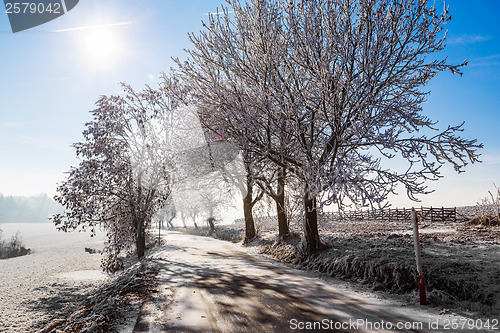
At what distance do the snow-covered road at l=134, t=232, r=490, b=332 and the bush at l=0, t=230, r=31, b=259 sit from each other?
44.6 meters

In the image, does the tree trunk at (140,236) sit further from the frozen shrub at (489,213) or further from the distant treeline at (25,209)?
the distant treeline at (25,209)

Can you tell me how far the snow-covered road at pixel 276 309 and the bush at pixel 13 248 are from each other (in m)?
44.6

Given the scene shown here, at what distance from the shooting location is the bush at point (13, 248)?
3953cm

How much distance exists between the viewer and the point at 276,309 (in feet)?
18.4

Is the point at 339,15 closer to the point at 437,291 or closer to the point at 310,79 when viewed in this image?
the point at 310,79

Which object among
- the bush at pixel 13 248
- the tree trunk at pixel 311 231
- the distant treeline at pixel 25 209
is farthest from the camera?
the distant treeline at pixel 25 209

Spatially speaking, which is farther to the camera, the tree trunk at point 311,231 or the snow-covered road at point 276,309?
the tree trunk at point 311,231

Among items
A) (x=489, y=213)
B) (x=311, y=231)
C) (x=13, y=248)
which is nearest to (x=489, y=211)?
(x=489, y=213)

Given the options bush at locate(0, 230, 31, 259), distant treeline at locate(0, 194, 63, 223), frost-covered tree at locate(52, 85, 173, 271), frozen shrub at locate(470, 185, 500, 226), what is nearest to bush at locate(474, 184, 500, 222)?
frozen shrub at locate(470, 185, 500, 226)

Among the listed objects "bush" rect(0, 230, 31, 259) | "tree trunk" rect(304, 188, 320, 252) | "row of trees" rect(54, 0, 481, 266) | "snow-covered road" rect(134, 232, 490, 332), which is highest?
"row of trees" rect(54, 0, 481, 266)

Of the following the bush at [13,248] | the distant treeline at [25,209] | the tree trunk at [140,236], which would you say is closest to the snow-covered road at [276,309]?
the tree trunk at [140,236]

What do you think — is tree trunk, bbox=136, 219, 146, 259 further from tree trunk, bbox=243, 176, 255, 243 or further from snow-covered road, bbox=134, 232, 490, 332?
snow-covered road, bbox=134, 232, 490, 332

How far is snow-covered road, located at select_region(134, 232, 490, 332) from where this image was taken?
4.78m

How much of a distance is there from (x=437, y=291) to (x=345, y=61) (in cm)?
717
